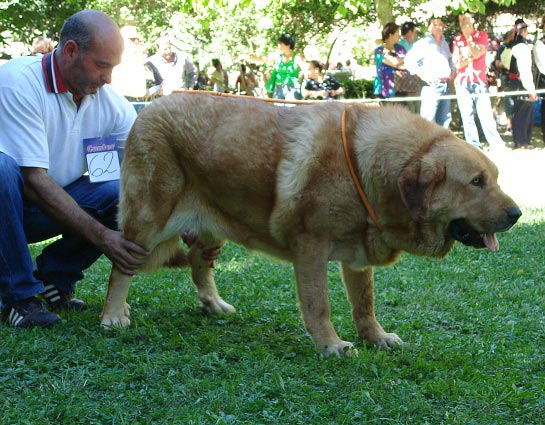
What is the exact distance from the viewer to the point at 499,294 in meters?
4.98

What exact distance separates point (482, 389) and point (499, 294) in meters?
1.85

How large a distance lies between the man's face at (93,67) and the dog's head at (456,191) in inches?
76.5

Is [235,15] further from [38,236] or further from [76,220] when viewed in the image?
[76,220]

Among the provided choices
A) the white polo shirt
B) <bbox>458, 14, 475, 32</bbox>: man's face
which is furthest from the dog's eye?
<bbox>458, 14, 475, 32</bbox>: man's face

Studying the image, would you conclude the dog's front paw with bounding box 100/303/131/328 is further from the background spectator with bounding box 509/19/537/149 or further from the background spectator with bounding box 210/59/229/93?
the background spectator with bounding box 210/59/229/93

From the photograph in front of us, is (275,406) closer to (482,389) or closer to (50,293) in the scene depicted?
(482,389)

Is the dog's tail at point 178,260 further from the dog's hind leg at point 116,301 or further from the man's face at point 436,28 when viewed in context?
the man's face at point 436,28

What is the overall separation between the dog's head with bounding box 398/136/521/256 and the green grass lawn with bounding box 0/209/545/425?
0.78 metres

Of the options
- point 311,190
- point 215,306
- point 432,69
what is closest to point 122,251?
A: point 215,306

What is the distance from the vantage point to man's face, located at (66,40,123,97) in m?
4.14

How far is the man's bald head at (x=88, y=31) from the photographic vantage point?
4.13 metres

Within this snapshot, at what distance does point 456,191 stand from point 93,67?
7.45ft

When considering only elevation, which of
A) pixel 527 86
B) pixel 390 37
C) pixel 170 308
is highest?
pixel 390 37

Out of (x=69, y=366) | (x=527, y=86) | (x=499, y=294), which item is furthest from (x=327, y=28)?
(x=69, y=366)
